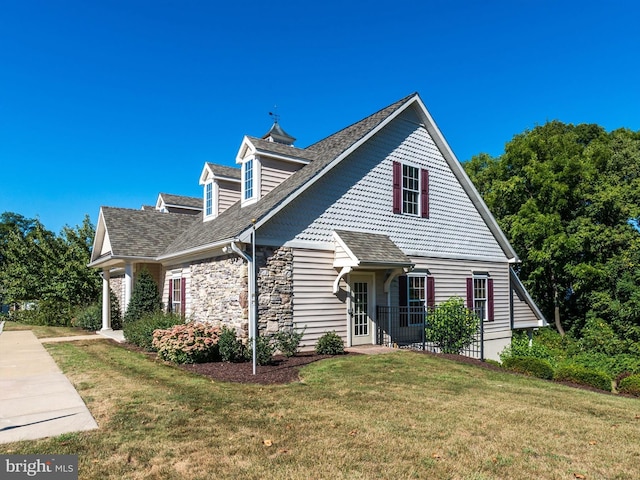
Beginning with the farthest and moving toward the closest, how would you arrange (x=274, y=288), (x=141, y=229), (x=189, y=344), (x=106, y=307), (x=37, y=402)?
(x=106, y=307)
(x=141, y=229)
(x=274, y=288)
(x=189, y=344)
(x=37, y=402)

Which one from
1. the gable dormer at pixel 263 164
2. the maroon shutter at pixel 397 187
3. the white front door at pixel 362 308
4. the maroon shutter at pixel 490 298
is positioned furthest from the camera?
the maroon shutter at pixel 490 298

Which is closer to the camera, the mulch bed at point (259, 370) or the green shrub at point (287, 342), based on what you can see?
the mulch bed at point (259, 370)

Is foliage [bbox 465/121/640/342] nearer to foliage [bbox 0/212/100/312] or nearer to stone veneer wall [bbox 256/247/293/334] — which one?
stone veneer wall [bbox 256/247/293/334]

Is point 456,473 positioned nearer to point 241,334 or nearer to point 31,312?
point 241,334

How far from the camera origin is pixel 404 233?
1495cm

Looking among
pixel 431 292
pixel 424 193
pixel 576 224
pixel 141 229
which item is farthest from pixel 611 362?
pixel 141 229

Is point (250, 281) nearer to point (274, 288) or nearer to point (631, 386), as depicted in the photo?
point (274, 288)

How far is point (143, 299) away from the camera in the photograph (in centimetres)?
1683

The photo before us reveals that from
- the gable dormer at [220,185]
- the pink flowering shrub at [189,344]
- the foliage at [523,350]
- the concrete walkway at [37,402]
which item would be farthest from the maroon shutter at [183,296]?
the foliage at [523,350]

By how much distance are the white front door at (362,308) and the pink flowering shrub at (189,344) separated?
4033mm

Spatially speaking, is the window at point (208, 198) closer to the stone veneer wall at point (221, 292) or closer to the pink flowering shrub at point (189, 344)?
the stone veneer wall at point (221, 292)

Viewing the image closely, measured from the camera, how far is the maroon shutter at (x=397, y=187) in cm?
1473

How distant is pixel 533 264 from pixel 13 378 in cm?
2477

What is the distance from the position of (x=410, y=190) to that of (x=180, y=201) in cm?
1329
